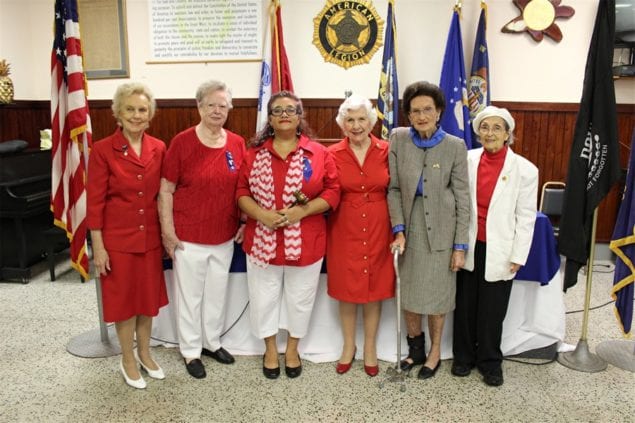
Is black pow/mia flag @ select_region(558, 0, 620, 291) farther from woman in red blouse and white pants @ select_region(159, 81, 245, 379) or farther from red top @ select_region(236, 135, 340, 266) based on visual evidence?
woman in red blouse and white pants @ select_region(159, 81, 245, 379)

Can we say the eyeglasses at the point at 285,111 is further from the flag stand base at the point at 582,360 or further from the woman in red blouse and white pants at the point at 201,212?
the flag stand base at the point at 582,360

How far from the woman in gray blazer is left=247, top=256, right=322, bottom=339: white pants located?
472mm

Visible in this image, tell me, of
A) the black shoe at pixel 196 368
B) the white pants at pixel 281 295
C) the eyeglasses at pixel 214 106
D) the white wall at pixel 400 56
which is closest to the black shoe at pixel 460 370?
the white pants at pixel 281 295


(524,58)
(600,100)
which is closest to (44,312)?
(600,100)

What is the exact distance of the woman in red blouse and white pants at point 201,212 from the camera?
2.45 metres

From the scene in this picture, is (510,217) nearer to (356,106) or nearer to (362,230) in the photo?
(362,230)

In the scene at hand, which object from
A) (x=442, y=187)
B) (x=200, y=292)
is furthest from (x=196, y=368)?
(x=442, y=187)

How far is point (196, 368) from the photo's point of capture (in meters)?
2.69

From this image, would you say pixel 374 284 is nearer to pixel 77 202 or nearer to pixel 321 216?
pixel 321 216

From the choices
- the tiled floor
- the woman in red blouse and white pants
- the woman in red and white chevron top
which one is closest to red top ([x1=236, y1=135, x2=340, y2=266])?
the woman in red and white chevron top

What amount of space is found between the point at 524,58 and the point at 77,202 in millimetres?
3983

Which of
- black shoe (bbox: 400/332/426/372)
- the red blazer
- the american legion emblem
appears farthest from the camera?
the american legion emblem

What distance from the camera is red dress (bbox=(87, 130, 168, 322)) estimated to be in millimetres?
2291

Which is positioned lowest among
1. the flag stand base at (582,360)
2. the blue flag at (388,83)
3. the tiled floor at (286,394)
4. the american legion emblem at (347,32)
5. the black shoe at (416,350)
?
the tiled floor at (286,394)
